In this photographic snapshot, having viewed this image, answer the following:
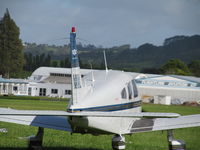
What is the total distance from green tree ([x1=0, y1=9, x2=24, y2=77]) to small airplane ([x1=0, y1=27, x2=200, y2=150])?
114 m

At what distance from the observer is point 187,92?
106312 millimetres

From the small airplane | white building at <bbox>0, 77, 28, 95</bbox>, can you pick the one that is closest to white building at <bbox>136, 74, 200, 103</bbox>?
white building at <bbox>0, 77, 28, 95</bbox>

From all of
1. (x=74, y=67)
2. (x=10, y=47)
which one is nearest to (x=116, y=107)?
(x=74, y=67)

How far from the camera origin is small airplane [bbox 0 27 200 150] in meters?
11.8

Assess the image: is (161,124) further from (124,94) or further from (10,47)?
(10,47)

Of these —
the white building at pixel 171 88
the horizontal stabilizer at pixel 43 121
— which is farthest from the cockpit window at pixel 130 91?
the white building at pixel 171 88

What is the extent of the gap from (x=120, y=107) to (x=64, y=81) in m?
113

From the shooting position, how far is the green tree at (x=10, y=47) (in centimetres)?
12638

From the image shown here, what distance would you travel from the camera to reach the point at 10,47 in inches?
5069

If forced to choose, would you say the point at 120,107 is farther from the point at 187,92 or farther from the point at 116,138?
the point at 187,92

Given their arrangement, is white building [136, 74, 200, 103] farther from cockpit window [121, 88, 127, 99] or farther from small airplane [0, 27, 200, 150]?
cockpit window [121, 88, 127, 99]

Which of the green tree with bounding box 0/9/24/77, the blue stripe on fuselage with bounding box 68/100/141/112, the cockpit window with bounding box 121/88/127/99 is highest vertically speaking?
the green tree with bounding box 0/9/24/77

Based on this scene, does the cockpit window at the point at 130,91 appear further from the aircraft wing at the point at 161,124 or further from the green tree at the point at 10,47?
the green tree at the point at 10,47

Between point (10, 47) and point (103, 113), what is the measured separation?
393ft
